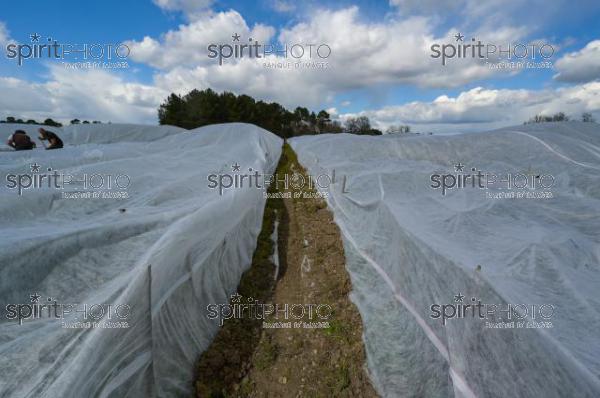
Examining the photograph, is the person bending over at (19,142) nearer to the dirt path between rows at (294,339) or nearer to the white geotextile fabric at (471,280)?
the dirt path between rows at (294,339)

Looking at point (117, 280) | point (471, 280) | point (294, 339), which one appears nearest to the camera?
point (471, 280)

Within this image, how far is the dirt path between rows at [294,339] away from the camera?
2609 millimetres

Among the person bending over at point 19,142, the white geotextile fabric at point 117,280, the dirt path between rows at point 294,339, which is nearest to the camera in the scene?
the white geotextile fabric at point 117,280

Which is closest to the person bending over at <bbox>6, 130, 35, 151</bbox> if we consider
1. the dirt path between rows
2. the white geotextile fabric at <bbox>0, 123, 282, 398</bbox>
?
the white geotextile fabric at <bbox>0, 123, 282, 398</bbox>

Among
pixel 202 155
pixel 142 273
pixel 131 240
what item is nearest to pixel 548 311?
pixel 142 273

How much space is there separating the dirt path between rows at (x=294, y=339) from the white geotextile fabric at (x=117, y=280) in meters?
0.27

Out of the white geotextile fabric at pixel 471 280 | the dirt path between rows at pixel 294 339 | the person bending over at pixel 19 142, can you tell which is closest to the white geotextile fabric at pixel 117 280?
the dirt path between rows at pixel 294 339

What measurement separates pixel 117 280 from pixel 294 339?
200cm

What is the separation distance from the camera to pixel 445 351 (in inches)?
79.7

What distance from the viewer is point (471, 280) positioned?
73.4 inches

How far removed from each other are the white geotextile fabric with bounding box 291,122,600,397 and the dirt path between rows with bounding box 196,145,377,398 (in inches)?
10.4

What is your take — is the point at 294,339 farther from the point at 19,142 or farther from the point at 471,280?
the point at 19,142

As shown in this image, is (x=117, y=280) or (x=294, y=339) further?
(x=294, y=339)

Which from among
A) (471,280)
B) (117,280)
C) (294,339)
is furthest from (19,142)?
(471,280)
